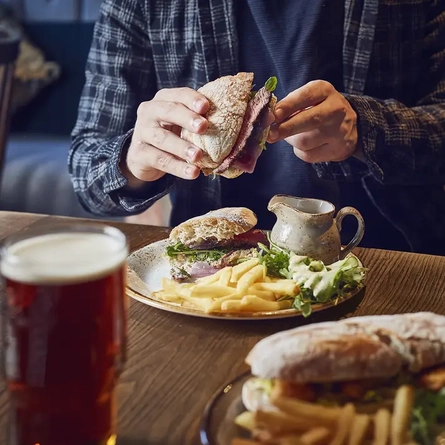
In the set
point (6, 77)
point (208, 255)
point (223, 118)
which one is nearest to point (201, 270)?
point (208, 255)

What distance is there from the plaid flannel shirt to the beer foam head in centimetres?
109

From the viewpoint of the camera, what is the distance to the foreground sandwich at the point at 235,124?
1375mm

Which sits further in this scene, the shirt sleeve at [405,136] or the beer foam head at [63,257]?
the shirt sleeve at [405,136]

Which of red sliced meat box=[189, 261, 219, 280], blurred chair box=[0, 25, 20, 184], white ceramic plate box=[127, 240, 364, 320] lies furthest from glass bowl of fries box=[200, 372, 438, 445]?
blurred chair box=[0, 25, 20, 184]

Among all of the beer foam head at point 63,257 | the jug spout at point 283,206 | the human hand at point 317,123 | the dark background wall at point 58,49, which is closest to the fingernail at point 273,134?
the human hand at point 317,123

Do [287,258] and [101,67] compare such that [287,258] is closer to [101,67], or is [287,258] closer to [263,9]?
[263,9]

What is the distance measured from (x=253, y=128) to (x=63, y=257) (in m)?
0.72

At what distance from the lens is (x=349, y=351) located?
0.79 meters

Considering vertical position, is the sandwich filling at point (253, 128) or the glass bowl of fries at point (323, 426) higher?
the sandwich filling at point (253, 128)

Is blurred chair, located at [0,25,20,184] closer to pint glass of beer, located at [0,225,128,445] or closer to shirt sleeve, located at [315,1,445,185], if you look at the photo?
shirt sleeve, located at [315,1,445,185]

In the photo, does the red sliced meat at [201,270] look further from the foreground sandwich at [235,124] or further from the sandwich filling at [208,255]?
the foreground sandwich at [235,124]

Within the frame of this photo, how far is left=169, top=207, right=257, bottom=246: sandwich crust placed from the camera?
1.45m

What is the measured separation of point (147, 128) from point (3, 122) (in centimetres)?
84

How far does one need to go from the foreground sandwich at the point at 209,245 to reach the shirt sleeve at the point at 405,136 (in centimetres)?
45
